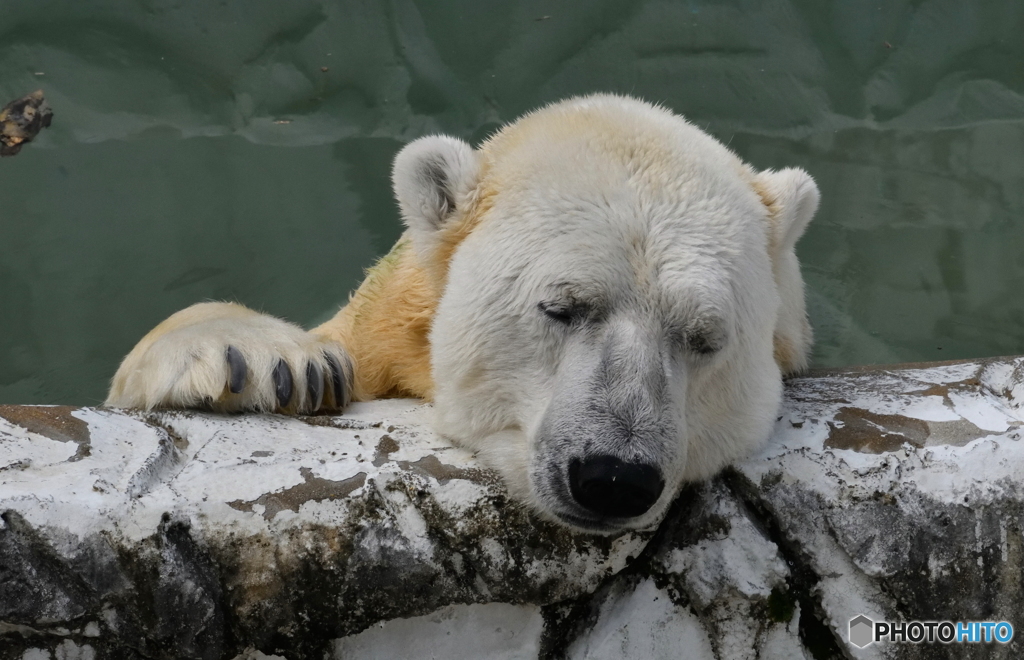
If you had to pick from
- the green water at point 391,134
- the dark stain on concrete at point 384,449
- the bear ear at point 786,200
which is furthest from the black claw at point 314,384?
the green water at point 391,134

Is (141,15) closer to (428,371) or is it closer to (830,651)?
(428,371)

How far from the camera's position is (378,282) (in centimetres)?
300

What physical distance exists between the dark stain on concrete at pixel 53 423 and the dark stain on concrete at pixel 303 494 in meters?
0.36

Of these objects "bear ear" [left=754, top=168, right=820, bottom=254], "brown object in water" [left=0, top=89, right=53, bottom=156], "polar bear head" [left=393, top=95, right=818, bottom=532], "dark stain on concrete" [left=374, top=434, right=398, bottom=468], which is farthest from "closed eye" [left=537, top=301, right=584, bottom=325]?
"brown object in water" [left=0, top=89, right=53, bottom=156]

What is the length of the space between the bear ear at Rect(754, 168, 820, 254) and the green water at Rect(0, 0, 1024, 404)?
1799 mm

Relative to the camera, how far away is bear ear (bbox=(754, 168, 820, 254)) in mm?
2477

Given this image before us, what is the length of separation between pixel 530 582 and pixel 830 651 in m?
0.69

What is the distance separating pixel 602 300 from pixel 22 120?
3.43 meters

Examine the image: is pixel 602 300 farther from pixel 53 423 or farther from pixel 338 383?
pixel 53 423

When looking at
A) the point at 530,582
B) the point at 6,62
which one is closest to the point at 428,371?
the point at 530,582

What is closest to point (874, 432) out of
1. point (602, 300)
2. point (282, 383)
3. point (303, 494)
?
point (602, 300)

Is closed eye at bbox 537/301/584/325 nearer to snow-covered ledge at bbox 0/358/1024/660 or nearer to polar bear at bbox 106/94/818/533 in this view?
polar bear at bbox 106/94/818/533

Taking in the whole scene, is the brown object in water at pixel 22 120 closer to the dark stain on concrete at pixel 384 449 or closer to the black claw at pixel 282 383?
the black claw at pixel 282 383

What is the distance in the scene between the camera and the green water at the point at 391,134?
4.30 metres
